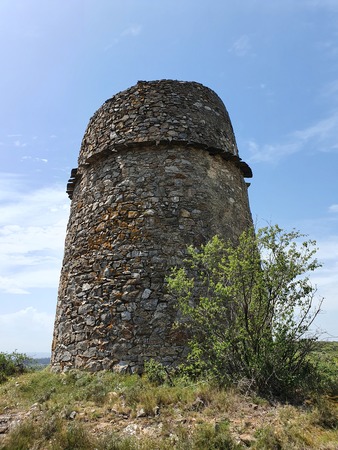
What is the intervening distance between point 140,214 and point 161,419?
4531 millimetres

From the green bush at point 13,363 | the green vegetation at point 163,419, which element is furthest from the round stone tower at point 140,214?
the green bush at point 13,363

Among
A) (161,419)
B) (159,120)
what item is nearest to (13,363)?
(161,419)

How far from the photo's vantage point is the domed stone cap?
8.83 metres

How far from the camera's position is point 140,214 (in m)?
8.10

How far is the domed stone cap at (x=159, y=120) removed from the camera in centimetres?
883

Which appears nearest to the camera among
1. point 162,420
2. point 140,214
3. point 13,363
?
point 162,420

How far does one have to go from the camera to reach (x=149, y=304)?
23.8 ft

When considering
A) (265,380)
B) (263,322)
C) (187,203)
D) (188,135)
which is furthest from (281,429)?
(188,135)

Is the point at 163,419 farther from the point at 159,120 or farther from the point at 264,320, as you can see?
the point at 159,120

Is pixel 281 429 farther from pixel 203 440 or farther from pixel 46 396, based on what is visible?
pixel 46 396

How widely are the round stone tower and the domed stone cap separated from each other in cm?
3

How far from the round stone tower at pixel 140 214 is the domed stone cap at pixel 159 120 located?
3cm

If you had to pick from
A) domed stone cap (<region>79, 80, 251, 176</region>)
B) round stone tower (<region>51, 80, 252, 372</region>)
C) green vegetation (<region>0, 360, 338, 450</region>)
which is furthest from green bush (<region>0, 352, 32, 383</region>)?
domed stone cap (<region>79, 80, 251, 176</region>)

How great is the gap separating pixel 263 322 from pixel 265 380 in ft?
2.85
